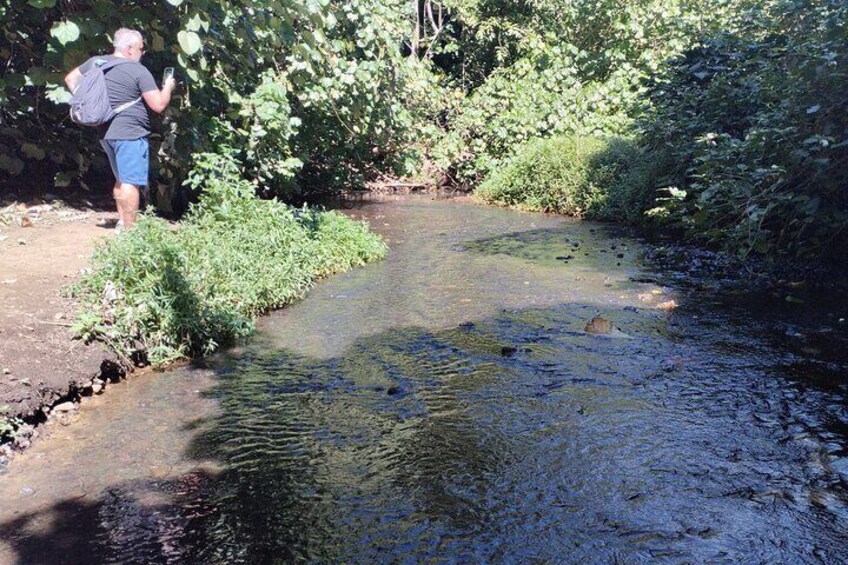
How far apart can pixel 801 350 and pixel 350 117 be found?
7063mm

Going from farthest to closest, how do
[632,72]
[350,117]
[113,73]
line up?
[632,72] → [350,117] → [113,73]

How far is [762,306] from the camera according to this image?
277 inches

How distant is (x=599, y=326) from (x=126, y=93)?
4.58 m

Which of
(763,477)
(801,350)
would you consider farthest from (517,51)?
(763,477)

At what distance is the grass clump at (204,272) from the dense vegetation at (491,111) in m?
0.98

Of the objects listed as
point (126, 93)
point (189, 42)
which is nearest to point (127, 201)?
point (126, 93)

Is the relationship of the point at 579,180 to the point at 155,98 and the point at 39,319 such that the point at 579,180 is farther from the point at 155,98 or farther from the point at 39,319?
the point at 39,319

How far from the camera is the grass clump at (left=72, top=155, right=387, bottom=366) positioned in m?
5.43

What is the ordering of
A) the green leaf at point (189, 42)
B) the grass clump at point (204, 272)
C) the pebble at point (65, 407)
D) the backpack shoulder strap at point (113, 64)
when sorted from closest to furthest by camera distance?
the pebble at point (65, 407), the grass clump at point (204, 272), the green leaf at point (189, 42), the backpack shoulder strap at point (113, 64)

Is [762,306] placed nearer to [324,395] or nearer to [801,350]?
[801,350]

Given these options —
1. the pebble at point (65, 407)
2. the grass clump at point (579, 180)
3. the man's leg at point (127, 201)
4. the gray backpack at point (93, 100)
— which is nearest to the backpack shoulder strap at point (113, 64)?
the gray backpack at point (93, 100)

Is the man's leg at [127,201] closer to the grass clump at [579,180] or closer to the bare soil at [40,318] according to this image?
the bare soil at [40,318]

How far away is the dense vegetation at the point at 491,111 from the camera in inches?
278

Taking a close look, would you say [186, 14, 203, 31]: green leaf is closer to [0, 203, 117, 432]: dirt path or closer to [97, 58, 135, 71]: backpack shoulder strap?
[97, 58, 135, 71]: backpack shoulder strap
